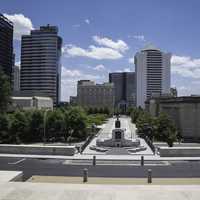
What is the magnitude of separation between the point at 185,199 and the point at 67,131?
42676mm

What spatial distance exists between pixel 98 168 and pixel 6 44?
171 m

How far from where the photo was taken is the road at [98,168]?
26966 millimetres

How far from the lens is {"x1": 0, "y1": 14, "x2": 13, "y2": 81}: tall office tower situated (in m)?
186

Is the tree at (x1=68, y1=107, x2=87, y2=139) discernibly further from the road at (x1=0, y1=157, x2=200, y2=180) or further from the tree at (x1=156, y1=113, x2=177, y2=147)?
the road at (x1=0, y1=157, x2=200, y2=180)

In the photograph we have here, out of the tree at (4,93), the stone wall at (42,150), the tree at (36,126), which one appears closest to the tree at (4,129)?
the tree at (36,126)

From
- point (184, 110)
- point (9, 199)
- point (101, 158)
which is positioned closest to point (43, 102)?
point (184, 110)

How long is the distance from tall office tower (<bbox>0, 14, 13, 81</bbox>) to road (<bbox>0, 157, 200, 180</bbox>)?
156 m

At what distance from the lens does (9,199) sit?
59.7ft

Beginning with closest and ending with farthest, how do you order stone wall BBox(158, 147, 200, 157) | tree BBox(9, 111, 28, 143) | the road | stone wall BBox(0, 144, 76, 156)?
the road → stone wall BBox(158, 147, 200, 157) → stone wall BBox(0, 144, 76, 156) → tree BBox(9, 111, 28, 143)

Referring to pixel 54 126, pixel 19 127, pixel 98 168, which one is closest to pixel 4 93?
pixel 19 127

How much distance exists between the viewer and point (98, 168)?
2941cm

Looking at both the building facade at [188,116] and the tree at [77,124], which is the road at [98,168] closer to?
the tree at [77,124]

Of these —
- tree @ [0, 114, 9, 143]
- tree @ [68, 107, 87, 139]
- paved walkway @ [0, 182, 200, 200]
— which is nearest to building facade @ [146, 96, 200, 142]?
tree @ [68, 107, 87, 139]

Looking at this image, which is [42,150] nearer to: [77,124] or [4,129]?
[4,129]
